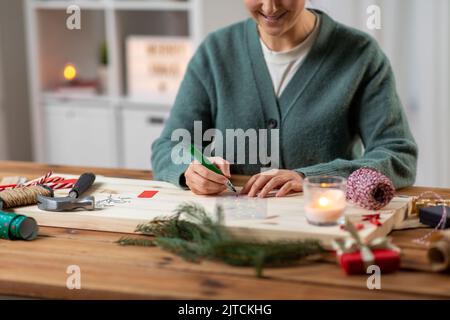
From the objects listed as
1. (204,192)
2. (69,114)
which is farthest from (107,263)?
(69,114)

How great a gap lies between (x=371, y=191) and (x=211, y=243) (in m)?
0.37

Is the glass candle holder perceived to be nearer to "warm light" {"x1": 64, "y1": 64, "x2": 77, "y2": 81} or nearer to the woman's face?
the woman's face

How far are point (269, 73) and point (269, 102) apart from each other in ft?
0.29

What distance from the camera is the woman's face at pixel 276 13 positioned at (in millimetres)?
2020

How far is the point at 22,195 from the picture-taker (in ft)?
5.56

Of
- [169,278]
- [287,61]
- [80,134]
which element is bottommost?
[80,134]

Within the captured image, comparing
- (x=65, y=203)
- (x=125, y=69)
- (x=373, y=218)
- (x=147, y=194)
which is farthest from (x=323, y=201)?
(x=125, y=69)

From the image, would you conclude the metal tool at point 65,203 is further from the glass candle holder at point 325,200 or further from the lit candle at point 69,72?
the lit candle at point 69,72

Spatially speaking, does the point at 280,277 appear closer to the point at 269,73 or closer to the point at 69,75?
the point at 269,73

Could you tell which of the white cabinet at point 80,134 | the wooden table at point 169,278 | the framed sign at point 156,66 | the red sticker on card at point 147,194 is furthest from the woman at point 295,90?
the white cabinet at point 80,134

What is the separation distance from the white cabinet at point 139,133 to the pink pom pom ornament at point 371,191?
221 centimetres

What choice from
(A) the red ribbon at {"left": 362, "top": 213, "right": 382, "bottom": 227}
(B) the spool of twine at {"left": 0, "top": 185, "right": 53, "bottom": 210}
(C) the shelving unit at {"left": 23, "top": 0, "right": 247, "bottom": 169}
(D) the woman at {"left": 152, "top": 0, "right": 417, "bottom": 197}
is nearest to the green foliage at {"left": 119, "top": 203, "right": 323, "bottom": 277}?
(A) the red ribbon at {"left": 362, "top": 213, "right": 382, "bottom": 227}

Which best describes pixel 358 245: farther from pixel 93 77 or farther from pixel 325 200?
pixel 93 77
